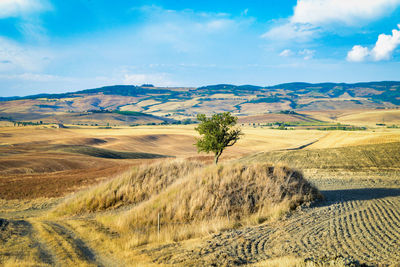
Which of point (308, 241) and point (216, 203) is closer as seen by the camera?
point (308, 241)

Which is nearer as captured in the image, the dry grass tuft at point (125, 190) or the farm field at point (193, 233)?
the farm field at point (193, 233)

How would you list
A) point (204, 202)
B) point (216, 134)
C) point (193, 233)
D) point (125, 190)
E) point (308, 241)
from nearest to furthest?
point (308, 241) → point (193, 233) → point (204, 202) → point (125, 190) → point (216, 134)

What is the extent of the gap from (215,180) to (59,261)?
389 inches

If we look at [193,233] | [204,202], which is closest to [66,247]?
[193,233]

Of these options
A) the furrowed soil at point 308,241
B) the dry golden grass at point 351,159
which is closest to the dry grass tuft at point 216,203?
the furrowed soil at point 308,241

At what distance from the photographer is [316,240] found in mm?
11438

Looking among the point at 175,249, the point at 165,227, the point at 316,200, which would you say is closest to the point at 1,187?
the point at 165,227

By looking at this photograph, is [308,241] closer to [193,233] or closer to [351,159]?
[193,233]

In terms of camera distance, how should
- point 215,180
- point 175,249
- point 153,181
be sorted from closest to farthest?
point 175,249 < point 215,180 < point 153,181

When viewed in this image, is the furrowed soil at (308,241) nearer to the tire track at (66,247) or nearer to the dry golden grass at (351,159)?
the tire track at (66,247)

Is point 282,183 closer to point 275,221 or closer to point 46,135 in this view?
point 275,221

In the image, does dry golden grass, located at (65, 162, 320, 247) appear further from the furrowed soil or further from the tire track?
the tire track

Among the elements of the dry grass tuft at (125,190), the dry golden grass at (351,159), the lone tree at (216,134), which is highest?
the lone tree at (216,134)

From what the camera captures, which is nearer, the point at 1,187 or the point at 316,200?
the point at 316,200
